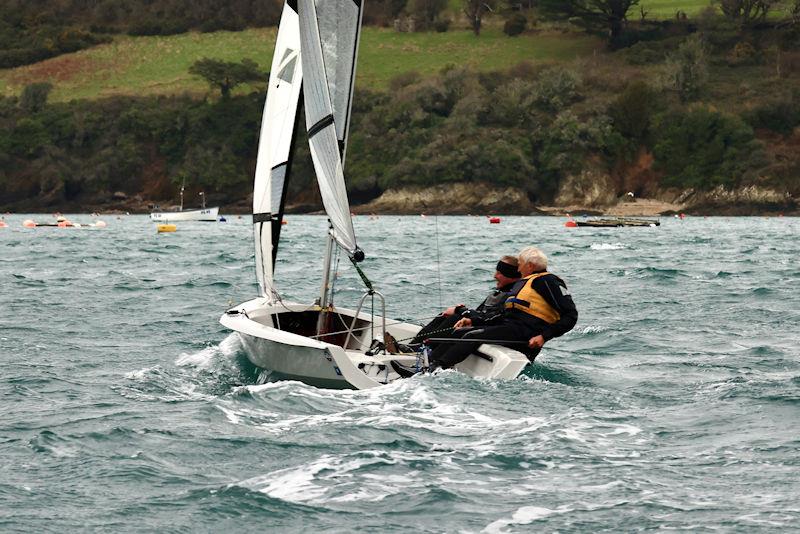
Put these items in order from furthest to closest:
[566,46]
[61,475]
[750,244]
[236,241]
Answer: [566,46], [236,241], [750,244], [61,475]

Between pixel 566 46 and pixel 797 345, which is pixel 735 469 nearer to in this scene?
pixel 797 345

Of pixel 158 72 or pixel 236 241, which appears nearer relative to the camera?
pixel 236 241

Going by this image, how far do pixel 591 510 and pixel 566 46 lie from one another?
13960 cm

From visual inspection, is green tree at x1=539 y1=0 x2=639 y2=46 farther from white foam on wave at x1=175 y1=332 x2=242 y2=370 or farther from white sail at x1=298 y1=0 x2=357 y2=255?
white sail at x1=298 y1=0 x2=357 y2=255

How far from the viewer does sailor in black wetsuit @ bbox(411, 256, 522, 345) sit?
46.4 feet

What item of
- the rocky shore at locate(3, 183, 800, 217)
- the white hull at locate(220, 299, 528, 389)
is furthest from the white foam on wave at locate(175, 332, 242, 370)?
the rocky shore at locate(3, 183, 800, 217)

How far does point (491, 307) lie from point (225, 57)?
5470 inches

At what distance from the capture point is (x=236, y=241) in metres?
58.6

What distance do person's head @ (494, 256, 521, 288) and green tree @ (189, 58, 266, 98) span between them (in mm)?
123734

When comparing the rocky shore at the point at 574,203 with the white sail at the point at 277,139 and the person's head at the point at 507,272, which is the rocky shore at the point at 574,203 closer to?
the white sail at the point at 277,139

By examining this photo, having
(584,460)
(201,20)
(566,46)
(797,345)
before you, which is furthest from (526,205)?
(584,460)

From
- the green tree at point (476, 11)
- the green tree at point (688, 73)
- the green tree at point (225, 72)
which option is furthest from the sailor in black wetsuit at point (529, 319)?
the green tree at point (476, 11)

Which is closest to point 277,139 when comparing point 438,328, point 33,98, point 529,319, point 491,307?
point 438,328

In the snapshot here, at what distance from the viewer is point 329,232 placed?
605 inches
